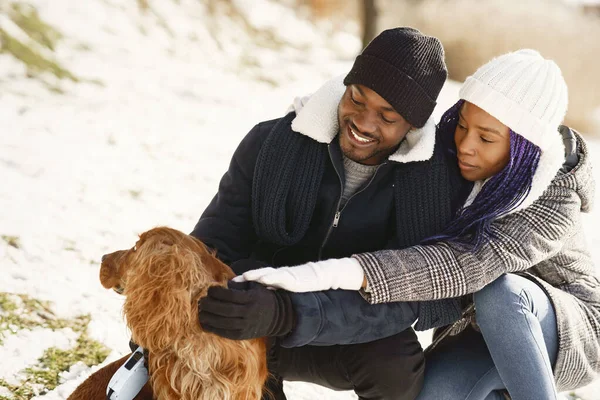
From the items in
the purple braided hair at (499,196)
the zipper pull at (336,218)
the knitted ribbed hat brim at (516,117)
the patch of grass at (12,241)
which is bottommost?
the patch of grass at (12,241)

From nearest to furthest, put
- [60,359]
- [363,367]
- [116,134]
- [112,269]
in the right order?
[112,269] < [363,367] < [60,359] < [116,134]

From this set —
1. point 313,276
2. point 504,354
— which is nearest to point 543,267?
point 504,354

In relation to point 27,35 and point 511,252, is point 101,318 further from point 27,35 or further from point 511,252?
point 27,35

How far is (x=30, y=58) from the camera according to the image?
528 centimetres

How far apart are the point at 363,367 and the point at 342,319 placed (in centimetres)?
24

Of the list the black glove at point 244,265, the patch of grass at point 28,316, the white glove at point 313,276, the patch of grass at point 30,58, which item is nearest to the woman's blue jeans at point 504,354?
the white glove at point 313,276

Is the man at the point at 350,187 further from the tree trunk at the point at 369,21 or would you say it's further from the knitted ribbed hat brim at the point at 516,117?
the tree trunk at the point at 369,21

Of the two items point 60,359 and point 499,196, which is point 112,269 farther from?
point 499,196

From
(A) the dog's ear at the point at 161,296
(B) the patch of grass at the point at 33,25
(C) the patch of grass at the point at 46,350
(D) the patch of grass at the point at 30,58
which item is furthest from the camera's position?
(B) the patch of grass at the point at 33,25

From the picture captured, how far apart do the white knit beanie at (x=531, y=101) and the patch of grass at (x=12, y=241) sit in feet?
7.67

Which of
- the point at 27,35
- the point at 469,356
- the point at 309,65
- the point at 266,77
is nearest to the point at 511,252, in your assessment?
the point at 469,356

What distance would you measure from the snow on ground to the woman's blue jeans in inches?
26.8

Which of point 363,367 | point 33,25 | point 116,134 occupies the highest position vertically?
point 33,25

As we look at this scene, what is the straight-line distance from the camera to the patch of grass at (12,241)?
3.22 metres
